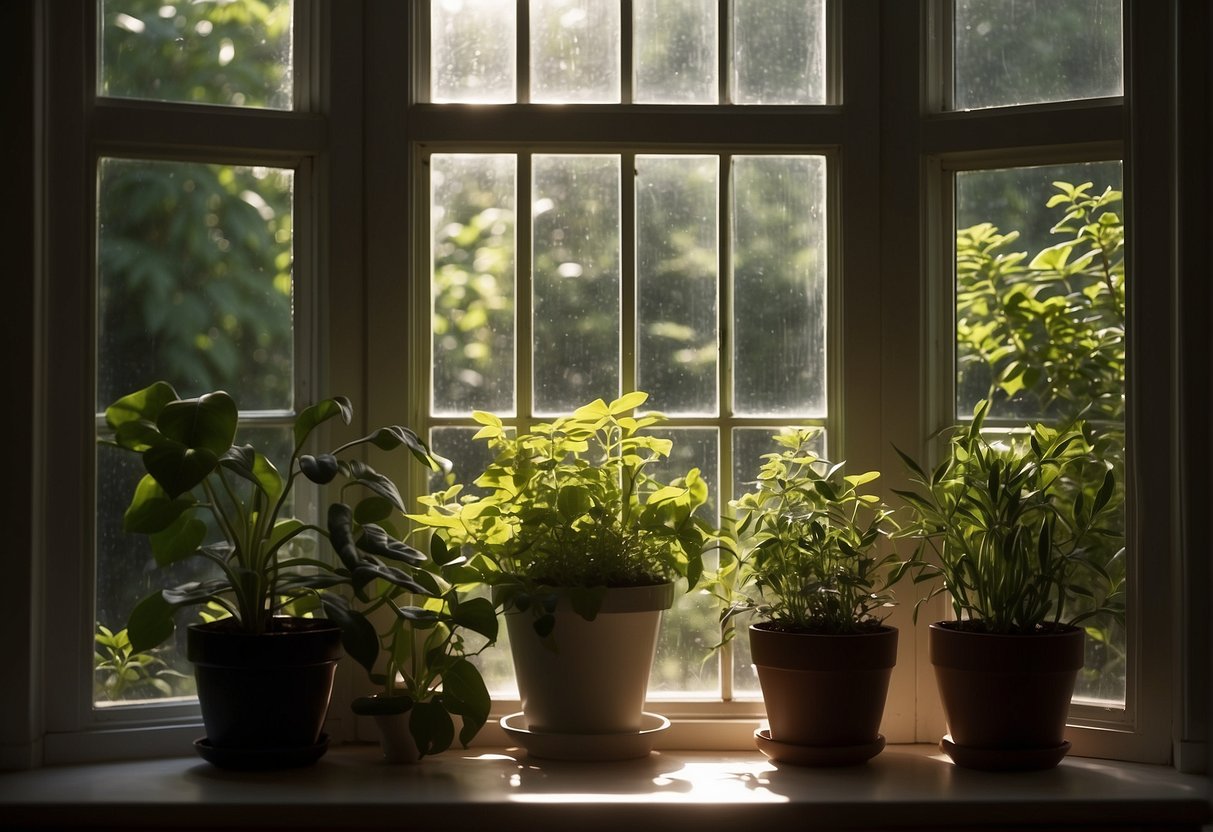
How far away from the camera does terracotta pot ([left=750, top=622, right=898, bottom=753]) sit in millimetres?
2100

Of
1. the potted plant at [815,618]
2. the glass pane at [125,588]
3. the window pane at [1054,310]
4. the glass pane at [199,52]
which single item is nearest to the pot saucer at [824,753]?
the potted plant at [815,618]

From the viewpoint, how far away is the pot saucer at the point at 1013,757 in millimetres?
2104

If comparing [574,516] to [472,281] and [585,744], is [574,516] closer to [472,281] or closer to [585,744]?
[585,744]

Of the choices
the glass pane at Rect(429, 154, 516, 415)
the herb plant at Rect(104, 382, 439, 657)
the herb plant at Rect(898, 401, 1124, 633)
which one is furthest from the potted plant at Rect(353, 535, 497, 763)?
the herb plant at Rect(898, 401, 1124, 633)

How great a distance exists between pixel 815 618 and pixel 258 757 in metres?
1.06

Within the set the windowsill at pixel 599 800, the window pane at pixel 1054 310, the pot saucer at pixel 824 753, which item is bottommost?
the windowsill at pixel 599 800

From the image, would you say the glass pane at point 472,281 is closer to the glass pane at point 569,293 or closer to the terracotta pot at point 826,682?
the glass pane at point 569,293

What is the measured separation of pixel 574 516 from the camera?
7.00 ft

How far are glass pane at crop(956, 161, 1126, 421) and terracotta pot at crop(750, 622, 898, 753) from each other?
57 centimetres

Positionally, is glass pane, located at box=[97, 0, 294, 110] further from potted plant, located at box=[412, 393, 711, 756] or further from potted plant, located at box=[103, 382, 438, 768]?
potted plant, located at box=[412, 393, 711, 756]

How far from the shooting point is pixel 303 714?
2088mm

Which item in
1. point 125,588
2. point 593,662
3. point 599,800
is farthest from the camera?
point 125,588

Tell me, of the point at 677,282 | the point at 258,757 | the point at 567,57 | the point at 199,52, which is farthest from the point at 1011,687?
the point at 199,52
